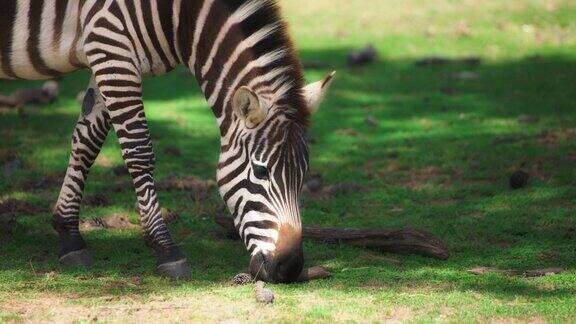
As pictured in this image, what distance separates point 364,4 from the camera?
21.0 meters

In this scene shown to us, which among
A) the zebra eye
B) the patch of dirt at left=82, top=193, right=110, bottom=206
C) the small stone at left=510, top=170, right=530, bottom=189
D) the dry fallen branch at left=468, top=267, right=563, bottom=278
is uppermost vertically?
the zebra eye

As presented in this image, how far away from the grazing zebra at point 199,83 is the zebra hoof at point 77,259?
0.01 meters

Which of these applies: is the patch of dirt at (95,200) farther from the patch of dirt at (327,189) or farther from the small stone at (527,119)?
the small stone at (527,119)

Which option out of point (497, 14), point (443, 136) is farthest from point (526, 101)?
point (497, 14)

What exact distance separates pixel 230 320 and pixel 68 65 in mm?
2943

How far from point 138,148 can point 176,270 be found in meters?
1.02

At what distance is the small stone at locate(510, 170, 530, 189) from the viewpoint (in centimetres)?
1014

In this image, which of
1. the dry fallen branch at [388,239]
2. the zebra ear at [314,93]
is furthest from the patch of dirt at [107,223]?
the zebra ear at [314,93]

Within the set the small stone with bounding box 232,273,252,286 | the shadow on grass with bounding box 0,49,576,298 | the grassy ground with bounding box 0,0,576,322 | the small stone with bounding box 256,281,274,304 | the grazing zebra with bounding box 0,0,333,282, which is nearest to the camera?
the small stone with bounding box 256,281,274,304

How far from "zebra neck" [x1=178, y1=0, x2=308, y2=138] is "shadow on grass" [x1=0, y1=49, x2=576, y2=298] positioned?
1.45 m

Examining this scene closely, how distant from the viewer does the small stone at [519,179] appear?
33.3ft

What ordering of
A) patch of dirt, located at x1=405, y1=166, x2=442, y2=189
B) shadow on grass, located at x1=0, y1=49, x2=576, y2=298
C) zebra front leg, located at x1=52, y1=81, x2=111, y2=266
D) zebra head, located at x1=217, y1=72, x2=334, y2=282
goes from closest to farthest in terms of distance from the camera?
zebra head, located at x1=217, y1=72, x2=334, y2=282 < shadow on grass, located at x1=0, y1=49, x2=576, y2=298 < zebra front leg, located at x1=52, y1=81, x2=111, y2=266 < patch of dirt, located at x1=405, y1=166, x2=442, y2=189

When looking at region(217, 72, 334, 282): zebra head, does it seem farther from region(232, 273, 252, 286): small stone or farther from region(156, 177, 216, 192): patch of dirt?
region(156, 177, 216, 192): patch of dirt

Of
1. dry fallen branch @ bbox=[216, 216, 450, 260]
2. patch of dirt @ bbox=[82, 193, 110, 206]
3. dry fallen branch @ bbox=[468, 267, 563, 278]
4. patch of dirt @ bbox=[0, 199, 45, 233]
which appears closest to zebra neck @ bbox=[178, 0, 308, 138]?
dry fallen branch @ bbox=[216, 216, 450, 260]
